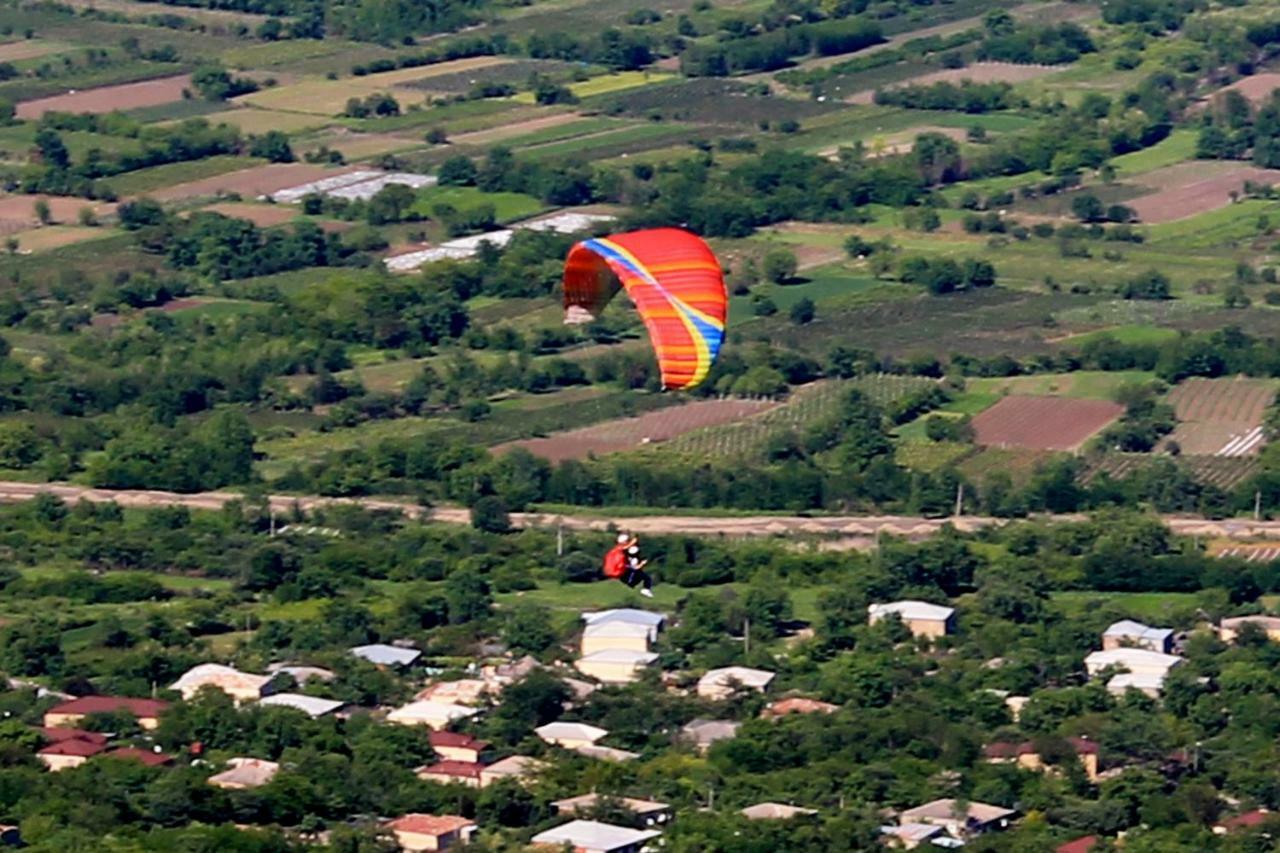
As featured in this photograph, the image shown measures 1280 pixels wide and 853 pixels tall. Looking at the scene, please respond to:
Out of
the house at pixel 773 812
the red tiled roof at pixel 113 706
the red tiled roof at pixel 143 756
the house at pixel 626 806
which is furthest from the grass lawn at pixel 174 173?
the house at pixel 773 812

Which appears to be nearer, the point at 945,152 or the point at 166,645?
the point at 166,645

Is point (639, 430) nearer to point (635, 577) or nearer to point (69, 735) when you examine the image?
point (69, 735)

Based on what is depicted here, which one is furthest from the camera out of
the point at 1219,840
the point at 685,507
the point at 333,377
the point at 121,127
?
the point at 121,127

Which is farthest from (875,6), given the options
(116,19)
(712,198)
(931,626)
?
(931,626)

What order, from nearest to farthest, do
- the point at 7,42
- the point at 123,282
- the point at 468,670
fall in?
the point at 468,670 < the point at 123,282 < the point at 7,42

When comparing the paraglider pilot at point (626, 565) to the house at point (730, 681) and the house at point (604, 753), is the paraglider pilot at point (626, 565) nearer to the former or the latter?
the house at point (604, 753)

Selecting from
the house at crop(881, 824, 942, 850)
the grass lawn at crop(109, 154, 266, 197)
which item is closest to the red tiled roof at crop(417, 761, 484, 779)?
the house at crop(881, 824, 942, 850)

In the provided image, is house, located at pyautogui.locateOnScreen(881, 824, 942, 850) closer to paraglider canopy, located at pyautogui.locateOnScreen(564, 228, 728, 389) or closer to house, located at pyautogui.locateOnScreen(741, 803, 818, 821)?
house, located at pyautogui.locateOnScreen(741, 803, 818, 821)

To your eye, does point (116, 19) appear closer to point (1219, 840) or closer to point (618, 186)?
point (618, 186)
